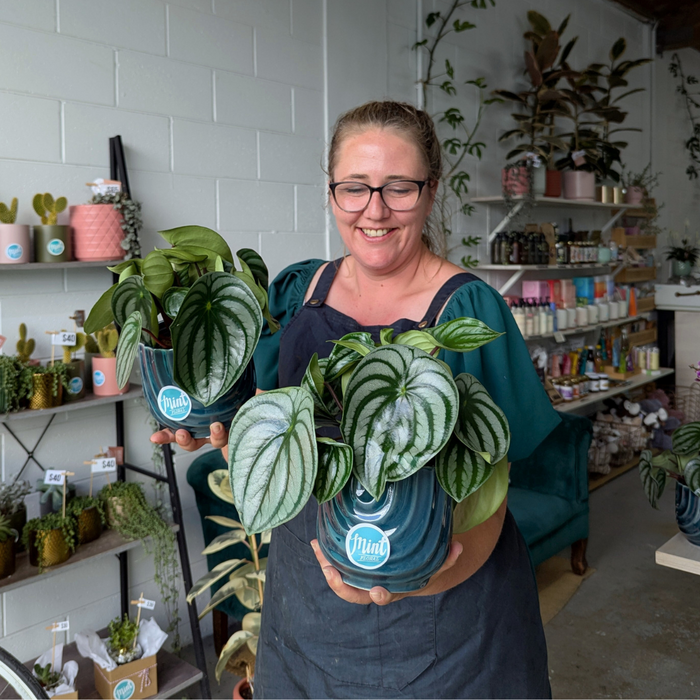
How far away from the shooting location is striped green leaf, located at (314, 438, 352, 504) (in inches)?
26.2

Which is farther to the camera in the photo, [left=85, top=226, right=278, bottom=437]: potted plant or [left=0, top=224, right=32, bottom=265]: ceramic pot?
[left=0, top=224, right=32, bottom=265]: ceramic pot

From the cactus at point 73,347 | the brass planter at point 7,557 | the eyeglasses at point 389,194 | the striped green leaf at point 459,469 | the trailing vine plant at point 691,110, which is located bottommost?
the brass planter at point 7,557

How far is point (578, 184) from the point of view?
4.29 metres

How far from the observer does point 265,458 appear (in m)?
0.66

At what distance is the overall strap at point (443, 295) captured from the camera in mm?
1180

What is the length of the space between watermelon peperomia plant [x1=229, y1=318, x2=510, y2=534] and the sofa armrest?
103 inches

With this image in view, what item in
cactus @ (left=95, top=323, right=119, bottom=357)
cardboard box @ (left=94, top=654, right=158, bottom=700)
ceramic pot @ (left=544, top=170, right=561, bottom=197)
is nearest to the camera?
cardboard box @ (left=94, top=654, right=158, bottom=700)

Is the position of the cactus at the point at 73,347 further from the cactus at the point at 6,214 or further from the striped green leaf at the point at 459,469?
the striped green leaf at the point at 459,469

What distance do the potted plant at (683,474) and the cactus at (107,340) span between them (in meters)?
1.64

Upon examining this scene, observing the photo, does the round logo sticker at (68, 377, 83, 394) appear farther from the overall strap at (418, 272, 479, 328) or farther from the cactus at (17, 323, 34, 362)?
the overall strap at (418, 272, 479, 328)

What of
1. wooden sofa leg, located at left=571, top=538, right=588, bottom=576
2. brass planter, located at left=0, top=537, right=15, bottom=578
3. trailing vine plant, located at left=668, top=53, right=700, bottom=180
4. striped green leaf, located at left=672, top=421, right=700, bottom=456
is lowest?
wooden sofa leg, located at left=571, top=538, right=588, bottom=576

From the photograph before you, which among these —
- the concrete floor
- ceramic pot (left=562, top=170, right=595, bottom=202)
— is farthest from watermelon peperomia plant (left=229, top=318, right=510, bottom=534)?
ceramic pot (left=562, top=170, right=595, bottom=202)

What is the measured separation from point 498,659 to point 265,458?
70 cm

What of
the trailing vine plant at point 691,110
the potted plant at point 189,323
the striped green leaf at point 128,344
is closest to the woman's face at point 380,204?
the potted plant at point 189,323
